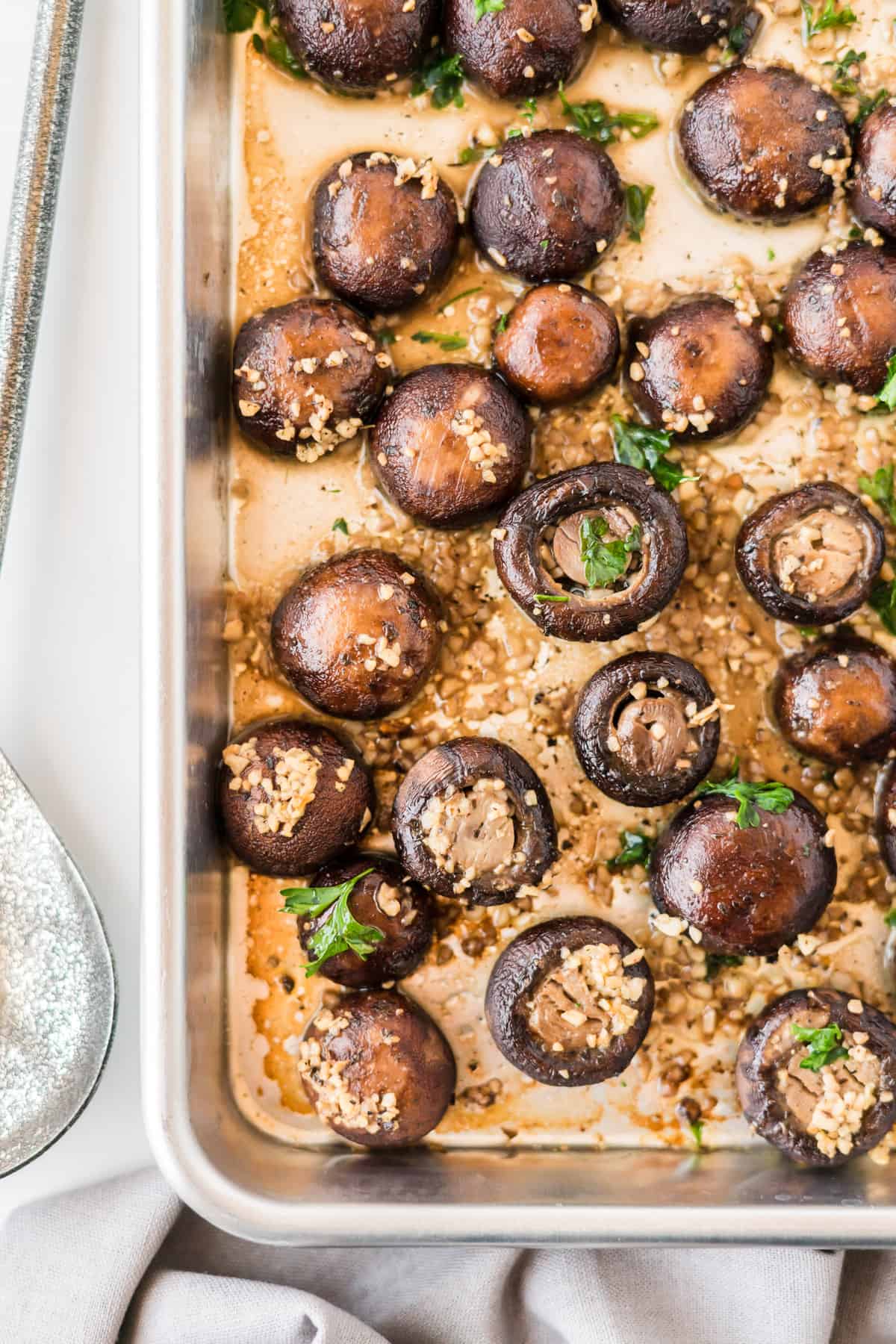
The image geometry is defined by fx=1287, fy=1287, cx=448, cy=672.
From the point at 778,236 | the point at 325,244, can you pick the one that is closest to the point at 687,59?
the point at 778,236

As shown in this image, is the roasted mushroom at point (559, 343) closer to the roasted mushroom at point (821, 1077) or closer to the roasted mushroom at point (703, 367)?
the roasted mushroom at point (703, 367)

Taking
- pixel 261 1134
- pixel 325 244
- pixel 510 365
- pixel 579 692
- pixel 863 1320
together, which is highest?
pixel 325 244

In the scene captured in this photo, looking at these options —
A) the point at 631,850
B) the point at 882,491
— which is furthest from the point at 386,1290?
the point at 882,491

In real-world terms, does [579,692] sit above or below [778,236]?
below

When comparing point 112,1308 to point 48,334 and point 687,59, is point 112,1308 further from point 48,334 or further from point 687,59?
point 687,59

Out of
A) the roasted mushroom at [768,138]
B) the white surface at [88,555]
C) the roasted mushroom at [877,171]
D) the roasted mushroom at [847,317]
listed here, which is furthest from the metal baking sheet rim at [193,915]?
the roasted mushroom at [877,171]

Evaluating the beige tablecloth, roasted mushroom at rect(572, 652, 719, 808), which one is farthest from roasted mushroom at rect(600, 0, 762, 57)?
the beige tablecloth
